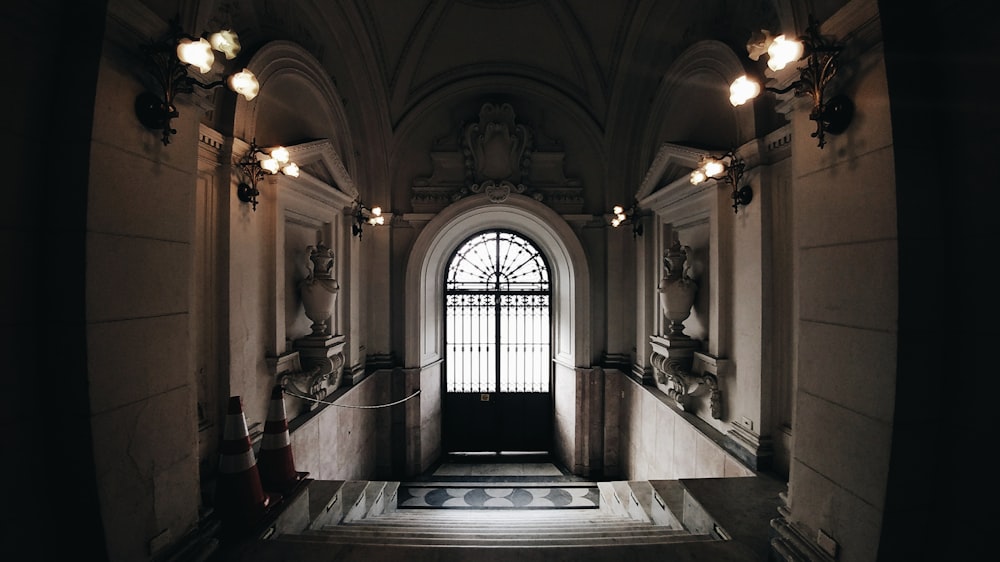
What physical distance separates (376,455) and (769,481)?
16.6ft

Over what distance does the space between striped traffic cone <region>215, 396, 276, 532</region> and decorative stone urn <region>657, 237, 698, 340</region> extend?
3930 mm

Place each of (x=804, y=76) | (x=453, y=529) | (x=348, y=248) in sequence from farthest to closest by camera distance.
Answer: (x=348, y=248)
(x=453, y=529)
(x=804, y=76)

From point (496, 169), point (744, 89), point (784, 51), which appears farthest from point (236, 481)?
point (496, 169)

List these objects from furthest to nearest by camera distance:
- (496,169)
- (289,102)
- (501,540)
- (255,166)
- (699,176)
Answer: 1. (496,169)
2. (289,102)
3. (699,176)
4. (255,166)
5. (501,540)

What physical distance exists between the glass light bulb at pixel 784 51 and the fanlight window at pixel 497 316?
5294 millimetres

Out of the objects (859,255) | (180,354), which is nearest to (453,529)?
(180,354)

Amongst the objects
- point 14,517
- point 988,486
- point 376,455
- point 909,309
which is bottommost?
point 376,455

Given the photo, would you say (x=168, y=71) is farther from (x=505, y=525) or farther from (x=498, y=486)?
(x=498, y=486)

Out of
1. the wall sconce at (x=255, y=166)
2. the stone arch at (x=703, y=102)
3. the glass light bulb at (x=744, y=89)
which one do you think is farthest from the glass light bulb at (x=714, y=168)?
the wall sconce at (x=255, y=166)

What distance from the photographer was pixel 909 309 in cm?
150

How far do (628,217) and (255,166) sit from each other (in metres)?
4.70

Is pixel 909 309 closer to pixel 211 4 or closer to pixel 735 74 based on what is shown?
pixel 735 74

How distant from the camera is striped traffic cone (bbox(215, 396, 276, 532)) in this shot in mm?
2234

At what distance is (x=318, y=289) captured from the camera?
12.7 ft
